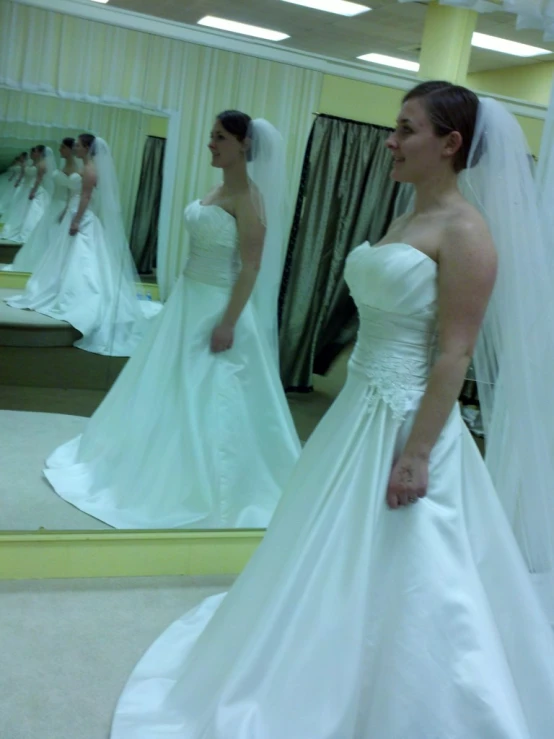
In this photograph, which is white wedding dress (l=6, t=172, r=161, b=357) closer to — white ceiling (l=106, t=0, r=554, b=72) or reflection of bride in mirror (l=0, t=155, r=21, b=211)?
reflection of bride in mirror (l=0, t=155, r=21, b=211)

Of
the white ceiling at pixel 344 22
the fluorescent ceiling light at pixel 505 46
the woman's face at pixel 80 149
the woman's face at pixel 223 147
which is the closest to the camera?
the woman's face at pixel 80 149

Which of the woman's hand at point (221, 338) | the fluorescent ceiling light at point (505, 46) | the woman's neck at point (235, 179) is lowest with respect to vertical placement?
the woman's hand at point (221, 338)

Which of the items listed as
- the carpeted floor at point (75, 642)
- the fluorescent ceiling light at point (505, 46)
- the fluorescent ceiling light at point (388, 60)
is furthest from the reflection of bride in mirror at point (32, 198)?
the fluorescent ceiling light at point (388, 60)

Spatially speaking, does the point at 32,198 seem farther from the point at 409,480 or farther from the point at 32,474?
the point at 409,480

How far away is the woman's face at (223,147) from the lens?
2557mm

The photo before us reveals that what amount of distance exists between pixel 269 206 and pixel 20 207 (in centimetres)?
80

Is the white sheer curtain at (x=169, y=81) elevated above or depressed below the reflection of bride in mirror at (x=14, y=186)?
above

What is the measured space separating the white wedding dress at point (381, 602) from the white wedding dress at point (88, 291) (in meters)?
1.06

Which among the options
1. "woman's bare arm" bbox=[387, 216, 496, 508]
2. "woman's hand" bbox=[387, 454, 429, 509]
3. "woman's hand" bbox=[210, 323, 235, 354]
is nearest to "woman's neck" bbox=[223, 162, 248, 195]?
"woman's hand" bbox=[210, 323, 235, 354]

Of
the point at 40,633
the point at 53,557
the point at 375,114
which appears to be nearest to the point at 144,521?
the point at 53,557

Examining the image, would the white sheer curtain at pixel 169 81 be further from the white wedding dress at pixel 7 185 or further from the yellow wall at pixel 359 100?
the white wedding dress at pixel 7 185

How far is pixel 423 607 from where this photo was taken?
1.65 m

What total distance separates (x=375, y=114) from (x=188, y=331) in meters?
0.99

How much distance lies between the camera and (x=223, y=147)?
2.57m
